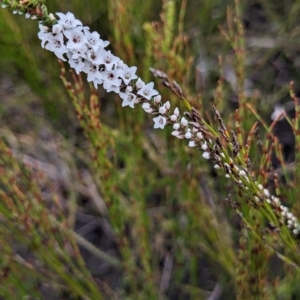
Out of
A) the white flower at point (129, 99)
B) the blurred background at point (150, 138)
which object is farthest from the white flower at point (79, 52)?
the blurred background at point (150, 138)

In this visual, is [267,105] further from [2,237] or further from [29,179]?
[2,237]

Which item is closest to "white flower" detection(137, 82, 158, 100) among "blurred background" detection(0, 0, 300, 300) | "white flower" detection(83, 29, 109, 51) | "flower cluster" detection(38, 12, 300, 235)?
"flower cluster" detection(38, 12, 300, 235)

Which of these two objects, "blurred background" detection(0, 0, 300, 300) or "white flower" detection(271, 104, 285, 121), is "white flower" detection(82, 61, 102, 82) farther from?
"blurred background" detection(0, 0, 300, 300)

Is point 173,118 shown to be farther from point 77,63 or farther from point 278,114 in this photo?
point 278,114

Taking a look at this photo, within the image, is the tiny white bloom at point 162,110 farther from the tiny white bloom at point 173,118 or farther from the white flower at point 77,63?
the white flower at point 77,63

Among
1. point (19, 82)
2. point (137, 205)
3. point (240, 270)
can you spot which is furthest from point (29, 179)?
point (19, 82)
